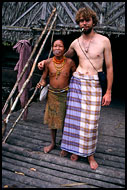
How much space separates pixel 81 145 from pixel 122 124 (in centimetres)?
246

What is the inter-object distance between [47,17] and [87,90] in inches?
154

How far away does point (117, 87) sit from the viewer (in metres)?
10.4

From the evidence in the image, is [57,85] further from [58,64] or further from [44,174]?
[44,174]

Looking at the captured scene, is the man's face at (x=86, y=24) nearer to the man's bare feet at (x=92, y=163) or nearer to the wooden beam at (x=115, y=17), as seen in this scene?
the man's bare feet at (x=92, y=163)

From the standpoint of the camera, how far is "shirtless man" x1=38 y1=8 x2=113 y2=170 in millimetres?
2490

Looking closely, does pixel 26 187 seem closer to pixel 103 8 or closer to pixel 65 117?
pixel 65 117

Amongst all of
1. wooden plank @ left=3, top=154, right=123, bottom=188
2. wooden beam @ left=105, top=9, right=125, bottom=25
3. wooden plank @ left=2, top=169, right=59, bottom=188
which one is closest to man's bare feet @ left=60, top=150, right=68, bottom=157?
wooden plank @ left=3, top=154, right=123, bottom=188

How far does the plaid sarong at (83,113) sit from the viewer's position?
8.35ft

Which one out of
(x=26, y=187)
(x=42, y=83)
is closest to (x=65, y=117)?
(x=42, y=83)

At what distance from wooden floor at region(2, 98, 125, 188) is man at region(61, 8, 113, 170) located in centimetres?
19

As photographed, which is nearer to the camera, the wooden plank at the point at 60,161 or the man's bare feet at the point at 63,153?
the wooden plank at the point at 60,161

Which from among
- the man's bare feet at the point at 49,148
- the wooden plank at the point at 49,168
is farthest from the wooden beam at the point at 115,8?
the wooden plank at the point at 49,168

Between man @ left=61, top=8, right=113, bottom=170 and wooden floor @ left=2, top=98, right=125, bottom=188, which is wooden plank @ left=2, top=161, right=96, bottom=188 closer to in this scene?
wooden floor @ left=2, top=98, right=125, bottom=188

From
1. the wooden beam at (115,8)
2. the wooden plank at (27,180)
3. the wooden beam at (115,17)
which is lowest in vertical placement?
the wooden plank at (27,180)
